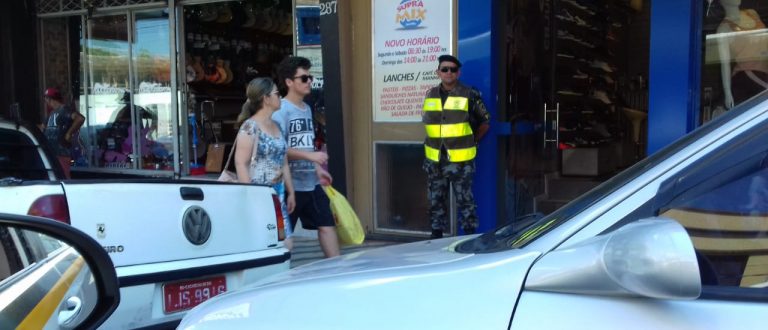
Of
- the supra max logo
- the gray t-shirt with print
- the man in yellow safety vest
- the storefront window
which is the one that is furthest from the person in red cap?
the storefront window

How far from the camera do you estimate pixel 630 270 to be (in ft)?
4.94

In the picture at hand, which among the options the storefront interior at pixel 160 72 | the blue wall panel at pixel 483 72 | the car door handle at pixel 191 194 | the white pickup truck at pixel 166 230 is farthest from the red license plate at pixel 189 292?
the storefront interior at pixel 160 72

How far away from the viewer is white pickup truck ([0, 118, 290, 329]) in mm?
3379

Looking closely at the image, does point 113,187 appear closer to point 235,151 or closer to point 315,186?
point 235,151

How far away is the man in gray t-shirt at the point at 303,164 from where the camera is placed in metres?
5.19

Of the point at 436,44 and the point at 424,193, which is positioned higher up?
the point at 436,44

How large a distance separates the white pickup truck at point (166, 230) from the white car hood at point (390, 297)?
1405 millimetres

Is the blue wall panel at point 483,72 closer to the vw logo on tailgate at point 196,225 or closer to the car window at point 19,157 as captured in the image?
the vw logo on tailgate at point 196,225

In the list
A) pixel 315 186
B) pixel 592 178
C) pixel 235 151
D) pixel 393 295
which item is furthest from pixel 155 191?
pixel 592 178

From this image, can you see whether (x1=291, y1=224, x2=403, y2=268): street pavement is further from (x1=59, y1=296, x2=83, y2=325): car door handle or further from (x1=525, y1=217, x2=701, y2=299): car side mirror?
(x1=525, y1=217, x2=701, y2=299): car side mirror

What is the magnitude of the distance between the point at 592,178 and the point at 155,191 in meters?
6.30

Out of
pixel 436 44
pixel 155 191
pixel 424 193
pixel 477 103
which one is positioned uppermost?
pixel 436 44

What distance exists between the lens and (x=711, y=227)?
1.74 meters

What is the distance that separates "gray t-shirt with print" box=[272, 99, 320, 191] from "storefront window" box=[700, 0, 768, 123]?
144 inches
